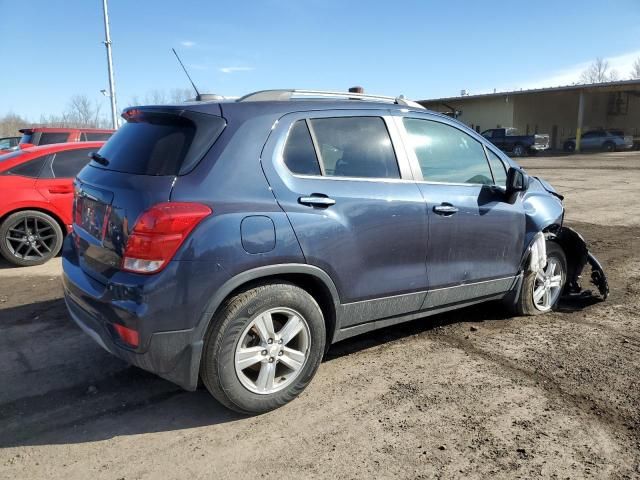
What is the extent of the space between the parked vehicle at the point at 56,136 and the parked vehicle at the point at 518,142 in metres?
29.4

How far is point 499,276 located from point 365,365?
1.43 m

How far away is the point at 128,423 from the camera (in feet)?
10.2

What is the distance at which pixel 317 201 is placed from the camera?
316 centimetres

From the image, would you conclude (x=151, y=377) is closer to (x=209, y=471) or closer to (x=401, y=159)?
(x=209, y=471)

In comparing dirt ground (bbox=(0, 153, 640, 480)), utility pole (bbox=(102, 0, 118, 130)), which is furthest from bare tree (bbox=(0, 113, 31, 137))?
dirt ground (bbox=(0, 153, 640, 480))

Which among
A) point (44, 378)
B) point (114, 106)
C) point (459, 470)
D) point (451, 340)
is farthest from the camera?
point (114, 106)

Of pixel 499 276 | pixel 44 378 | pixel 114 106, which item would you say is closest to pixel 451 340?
pixel 499 276

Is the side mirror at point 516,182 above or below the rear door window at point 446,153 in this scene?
below

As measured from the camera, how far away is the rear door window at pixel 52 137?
11.4 m

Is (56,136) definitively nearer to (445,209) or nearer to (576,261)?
(445,209)

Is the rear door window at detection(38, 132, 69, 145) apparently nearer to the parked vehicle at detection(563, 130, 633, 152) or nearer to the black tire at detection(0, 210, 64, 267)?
the black tire at detection(0, 210, 64, 267)

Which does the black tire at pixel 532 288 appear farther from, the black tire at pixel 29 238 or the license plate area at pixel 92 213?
the black tire at pixel 29 238

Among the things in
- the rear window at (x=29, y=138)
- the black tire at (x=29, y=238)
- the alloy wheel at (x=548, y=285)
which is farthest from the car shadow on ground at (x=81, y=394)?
the rear window at (x=29, y=138)

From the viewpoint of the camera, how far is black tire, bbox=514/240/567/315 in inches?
185
